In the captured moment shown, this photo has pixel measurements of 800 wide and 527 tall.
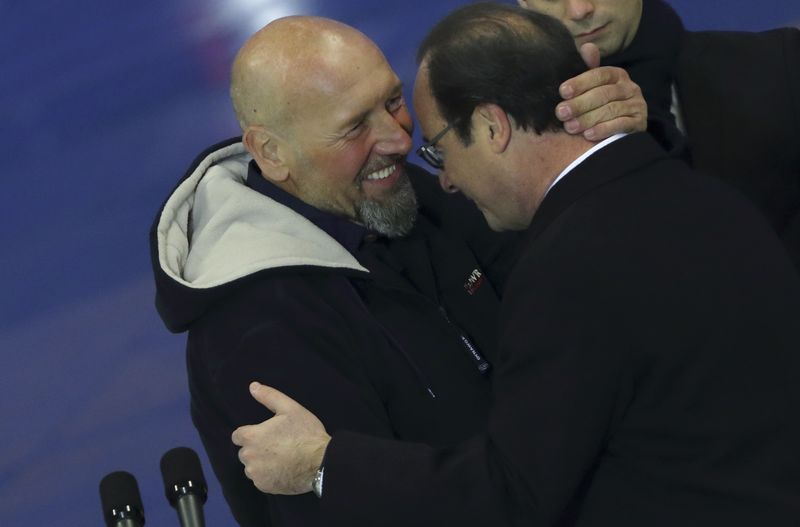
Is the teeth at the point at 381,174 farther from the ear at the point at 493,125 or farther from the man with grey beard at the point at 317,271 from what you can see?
the ear at the point at 493,125

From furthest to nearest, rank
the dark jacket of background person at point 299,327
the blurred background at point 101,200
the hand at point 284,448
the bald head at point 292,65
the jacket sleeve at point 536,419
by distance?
1. the blurred background at point 101,200
2. the bald head at point 292,65
3. the dark jacket of background person at point 299,327
4. the hand at point 284,448
5. the jacket sleeve at point 536,419

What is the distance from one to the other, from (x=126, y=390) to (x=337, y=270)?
2360 mm

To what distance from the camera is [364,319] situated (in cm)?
257

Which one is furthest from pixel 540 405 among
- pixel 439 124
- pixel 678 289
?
pixel 439 124

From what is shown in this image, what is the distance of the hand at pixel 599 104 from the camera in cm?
228

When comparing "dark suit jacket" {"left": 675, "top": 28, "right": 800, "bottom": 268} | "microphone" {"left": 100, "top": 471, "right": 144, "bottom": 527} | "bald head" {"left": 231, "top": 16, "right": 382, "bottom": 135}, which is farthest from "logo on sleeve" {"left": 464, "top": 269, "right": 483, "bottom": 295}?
"microphone" {"left": 100, "top": 471, "right": 144, "bottom": 527}

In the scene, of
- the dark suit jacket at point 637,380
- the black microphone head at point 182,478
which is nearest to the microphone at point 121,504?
the black microphone head at point 182,478

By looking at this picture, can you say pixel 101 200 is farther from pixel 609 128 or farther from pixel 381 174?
pixel 609 128

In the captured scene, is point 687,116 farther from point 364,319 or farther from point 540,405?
point 540,405

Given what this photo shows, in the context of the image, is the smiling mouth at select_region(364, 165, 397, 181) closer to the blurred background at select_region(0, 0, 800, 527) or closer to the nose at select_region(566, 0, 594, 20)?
the nose at select_region(566, 0, 594, 20)

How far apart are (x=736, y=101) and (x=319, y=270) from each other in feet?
3.43

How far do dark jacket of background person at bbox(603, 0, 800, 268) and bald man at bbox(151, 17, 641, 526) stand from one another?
1.63ft

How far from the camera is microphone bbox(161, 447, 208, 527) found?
224cm

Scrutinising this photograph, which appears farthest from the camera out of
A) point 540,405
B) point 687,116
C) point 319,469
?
point 687,116
